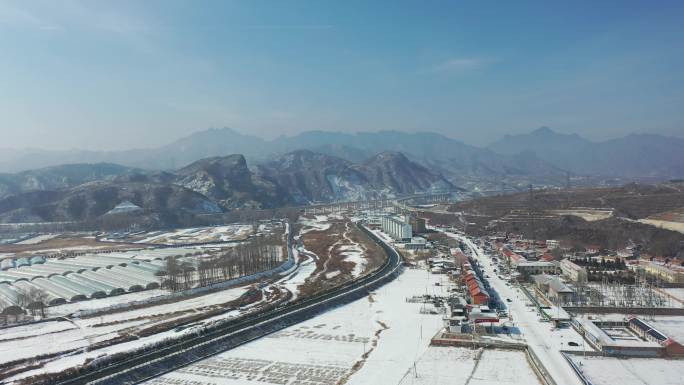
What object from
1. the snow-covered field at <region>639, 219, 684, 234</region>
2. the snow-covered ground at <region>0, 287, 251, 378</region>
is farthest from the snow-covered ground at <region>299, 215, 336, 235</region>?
the snow-covered field at <region>639, 219, 684, 234</region>

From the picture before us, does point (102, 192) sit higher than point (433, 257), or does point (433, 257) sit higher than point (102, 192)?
point (102, 192)

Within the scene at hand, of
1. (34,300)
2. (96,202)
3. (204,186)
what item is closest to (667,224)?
(34,300)

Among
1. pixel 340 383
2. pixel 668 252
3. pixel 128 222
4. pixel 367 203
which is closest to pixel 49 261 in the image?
pixel 128 222

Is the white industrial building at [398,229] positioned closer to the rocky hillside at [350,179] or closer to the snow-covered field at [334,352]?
the snow-covered field at [334,352]

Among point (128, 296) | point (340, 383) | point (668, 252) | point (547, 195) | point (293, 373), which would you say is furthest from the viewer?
point (547, 195)

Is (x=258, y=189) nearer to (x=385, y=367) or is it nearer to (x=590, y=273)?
(x=590, y=273)

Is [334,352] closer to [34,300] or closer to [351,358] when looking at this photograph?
[351,358]

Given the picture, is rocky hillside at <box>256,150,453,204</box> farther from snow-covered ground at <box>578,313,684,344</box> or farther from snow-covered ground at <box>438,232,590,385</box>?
snow-covered ground at <box>578,313,684,344</box>
